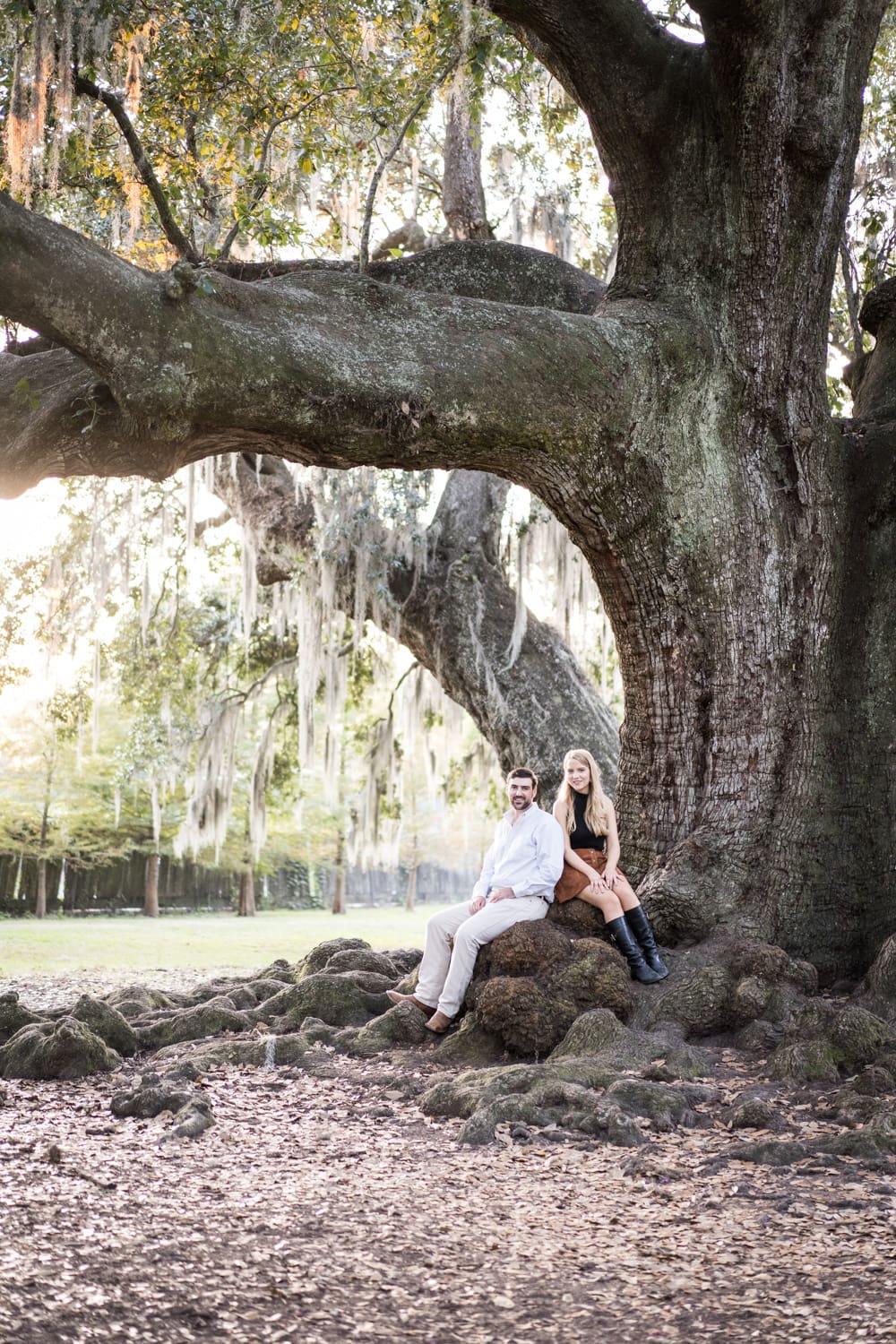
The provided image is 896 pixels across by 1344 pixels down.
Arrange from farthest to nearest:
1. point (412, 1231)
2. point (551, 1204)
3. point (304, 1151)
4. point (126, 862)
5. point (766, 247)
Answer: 1. point (126, 862)
2. point (766, 247)
3. point (304, 1151)
4. point (551, 1204)
5. point (412, 1231)

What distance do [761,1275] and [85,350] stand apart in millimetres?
4190

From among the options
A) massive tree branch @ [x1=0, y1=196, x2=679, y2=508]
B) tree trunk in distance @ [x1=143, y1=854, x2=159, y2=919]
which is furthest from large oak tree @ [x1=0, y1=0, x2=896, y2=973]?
tree trunk in distance @ [x1=143, y1=854, x2=159, y2=919]

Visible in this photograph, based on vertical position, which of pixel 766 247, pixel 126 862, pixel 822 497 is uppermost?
pixel 766 247

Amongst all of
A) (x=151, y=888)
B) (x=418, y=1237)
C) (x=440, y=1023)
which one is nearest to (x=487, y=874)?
(x=440, y=1023)

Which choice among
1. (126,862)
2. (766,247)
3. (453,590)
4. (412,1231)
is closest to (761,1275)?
(412,1231)

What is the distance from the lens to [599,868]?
6266 mm

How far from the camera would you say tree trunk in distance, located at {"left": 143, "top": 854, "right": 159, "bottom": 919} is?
25.6 metres

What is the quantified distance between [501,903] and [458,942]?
0.31 m

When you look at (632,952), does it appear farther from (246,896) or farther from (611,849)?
(246,896)

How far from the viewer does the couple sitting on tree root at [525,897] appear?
5.83 m

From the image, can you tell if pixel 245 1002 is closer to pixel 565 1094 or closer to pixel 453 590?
pixel 565 1094

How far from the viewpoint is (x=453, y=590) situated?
33.1 feet

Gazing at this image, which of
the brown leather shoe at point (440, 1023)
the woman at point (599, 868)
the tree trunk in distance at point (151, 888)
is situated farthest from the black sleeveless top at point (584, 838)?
the tree trunk in distance at point (151, 888)

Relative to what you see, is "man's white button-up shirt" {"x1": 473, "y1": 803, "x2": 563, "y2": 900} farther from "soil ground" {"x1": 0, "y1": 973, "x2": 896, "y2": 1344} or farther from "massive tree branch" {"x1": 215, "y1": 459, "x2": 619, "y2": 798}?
"massive tree branch" {"x1": 215, "y1": 459, "x2": 619, "y2": 798}
